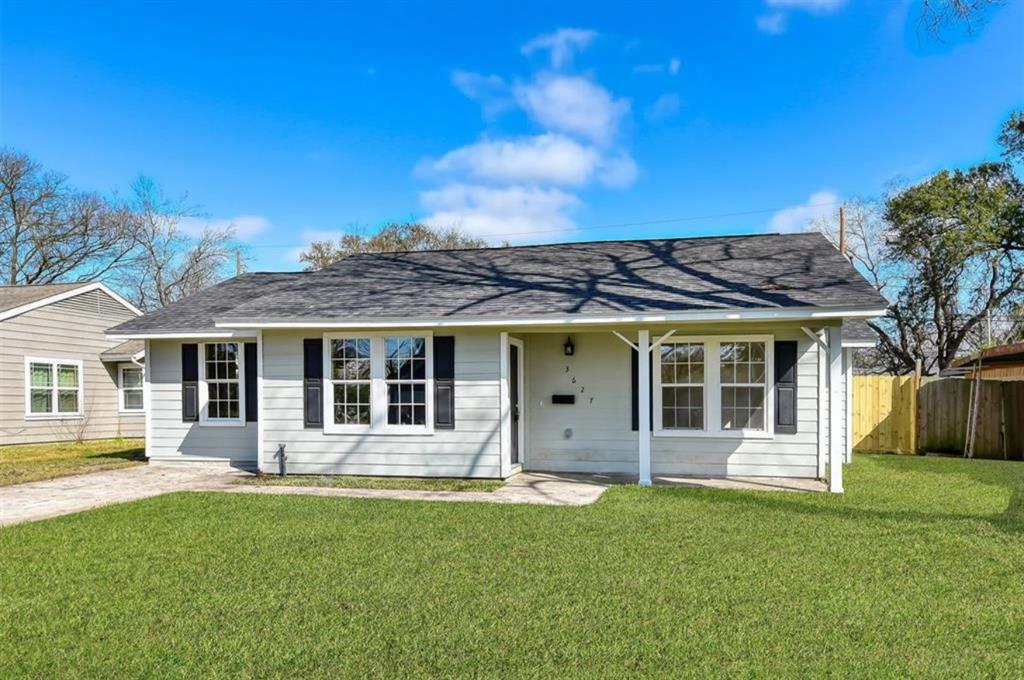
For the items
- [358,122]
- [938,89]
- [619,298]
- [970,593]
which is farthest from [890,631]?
[358,122]

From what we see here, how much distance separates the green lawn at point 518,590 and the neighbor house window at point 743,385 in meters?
2.32

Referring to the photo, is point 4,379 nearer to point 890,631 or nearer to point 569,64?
point 569,64

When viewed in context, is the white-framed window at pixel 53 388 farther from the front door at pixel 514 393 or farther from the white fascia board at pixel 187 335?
the front door at pixel 514 393

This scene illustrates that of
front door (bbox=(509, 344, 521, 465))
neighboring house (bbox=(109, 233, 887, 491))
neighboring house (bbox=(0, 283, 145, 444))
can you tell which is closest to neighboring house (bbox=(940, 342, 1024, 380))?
neighboring house (bbox=(109, 233, 887, 491))

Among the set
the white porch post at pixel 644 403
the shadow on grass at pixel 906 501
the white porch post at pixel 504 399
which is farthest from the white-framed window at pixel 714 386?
the white porch post at pixel 504 399

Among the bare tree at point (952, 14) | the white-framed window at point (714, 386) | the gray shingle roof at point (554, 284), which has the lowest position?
the white-framed window at point (714, 386)

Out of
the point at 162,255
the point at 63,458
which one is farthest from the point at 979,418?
the point at 162,255

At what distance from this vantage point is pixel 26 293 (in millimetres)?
16516

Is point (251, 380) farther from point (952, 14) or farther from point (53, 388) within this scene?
point (952, 14)

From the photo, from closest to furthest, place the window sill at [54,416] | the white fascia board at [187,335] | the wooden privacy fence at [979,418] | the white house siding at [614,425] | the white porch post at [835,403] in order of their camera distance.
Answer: the white porch post at [835,403], the white house siding at [614,425], the white fascia board at [187,335], the wooden privacy fence at [979,418], the window sill at [54,416]

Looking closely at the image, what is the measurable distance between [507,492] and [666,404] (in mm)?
2964

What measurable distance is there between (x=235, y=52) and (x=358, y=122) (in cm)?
366

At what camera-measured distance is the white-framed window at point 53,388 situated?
15398mm

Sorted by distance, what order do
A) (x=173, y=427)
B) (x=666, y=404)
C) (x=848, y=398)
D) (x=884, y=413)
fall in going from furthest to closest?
(x=884, y=413) < (x=848, y=398) < (x=173, y=427) < (x=666, y=404)
